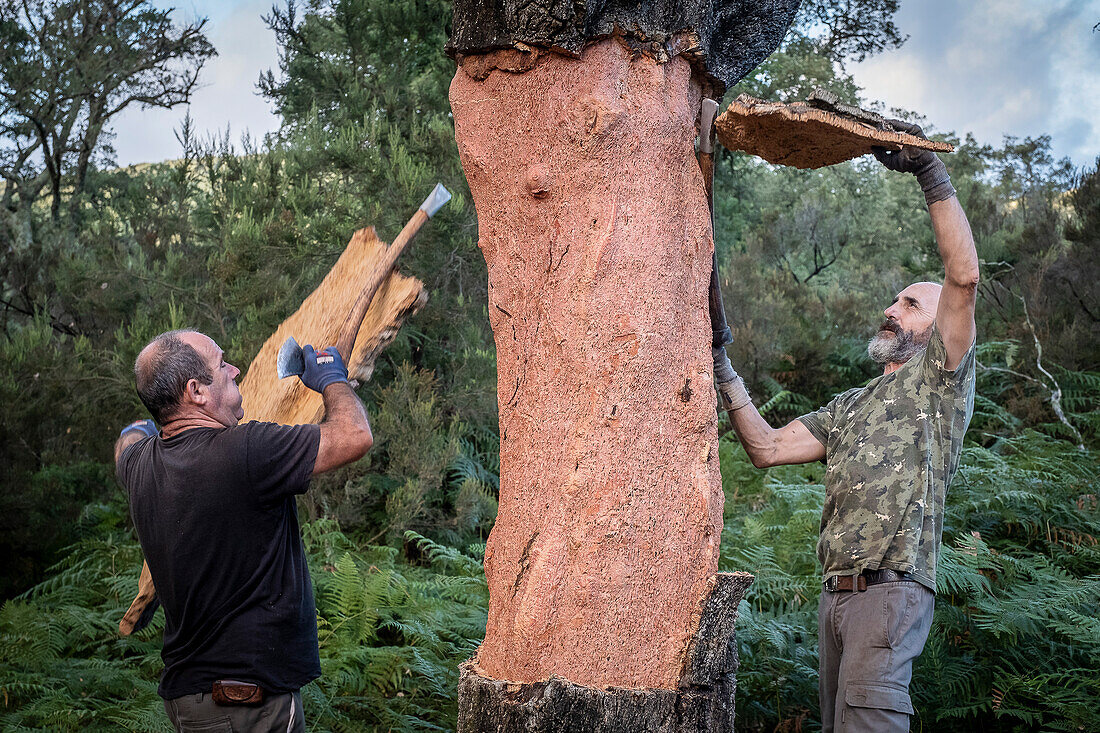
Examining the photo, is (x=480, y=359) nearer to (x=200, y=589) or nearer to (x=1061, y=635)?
(x=1061, y=635)

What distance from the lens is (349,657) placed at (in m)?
4.59

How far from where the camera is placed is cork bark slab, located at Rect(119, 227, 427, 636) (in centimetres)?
273

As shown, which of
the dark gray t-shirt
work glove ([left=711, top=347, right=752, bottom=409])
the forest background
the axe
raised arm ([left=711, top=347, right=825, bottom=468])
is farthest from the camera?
the forest background

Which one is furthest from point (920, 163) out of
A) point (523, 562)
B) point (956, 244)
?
point (523, 562)

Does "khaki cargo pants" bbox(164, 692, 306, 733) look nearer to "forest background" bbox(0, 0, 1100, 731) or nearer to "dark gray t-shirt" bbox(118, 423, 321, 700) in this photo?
"dark gray t-shirt" bbox(118, 423, 321, 700)

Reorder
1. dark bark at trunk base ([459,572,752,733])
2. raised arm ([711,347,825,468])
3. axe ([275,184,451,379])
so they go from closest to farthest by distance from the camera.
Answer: dark bark at trunk base ([459,572,752,733]) → axe ([275,184,451,379]) → raised arm ([711,347,825,468])

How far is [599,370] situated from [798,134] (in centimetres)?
89

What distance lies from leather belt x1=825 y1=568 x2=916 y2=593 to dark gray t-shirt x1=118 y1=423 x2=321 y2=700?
1683mm

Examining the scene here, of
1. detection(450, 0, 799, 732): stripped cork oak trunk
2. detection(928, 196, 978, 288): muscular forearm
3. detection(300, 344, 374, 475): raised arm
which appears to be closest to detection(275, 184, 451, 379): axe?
detection(300, 344, 374, 475): raised arm

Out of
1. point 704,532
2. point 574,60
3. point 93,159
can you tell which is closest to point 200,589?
point 704,532

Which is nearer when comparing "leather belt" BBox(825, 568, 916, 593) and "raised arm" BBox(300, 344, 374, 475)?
"raised arm" BBox(300, 344, 374, 475)

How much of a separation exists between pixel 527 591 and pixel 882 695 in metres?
1.23

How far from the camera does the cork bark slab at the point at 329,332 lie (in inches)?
107

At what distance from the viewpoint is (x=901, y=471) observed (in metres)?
2.86
